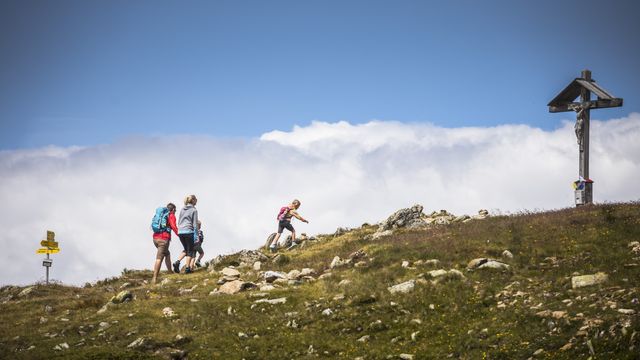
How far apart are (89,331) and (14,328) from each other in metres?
3.15

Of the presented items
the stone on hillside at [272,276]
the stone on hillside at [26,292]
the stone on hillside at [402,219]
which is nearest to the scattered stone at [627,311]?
the stone on hillside at [272,276]

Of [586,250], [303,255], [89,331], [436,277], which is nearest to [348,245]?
[303,255]

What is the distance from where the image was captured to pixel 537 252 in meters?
18.7

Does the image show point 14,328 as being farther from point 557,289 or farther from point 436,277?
point 557,289

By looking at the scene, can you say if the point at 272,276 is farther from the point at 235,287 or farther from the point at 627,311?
the point at 627,311

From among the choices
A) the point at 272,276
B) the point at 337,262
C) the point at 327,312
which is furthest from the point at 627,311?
the point at 272,276

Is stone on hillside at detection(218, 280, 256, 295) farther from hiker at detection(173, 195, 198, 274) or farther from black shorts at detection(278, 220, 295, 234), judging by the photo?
black shorts at detection(278, 220, 295, 234)

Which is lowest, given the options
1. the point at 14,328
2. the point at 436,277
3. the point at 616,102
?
the point at 14,328

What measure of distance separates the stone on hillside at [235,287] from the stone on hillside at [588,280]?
1053 centimetres

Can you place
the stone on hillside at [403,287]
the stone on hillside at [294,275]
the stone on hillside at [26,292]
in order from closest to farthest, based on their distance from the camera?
the stone on hillside at [403,287] < the stone on hillside at [294,275] < the stone on hillside at [26,292]

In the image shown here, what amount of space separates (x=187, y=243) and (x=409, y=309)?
40.6ft

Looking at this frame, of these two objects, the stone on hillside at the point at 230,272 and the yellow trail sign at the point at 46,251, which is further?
the yellow trail sign at the point at 46,251

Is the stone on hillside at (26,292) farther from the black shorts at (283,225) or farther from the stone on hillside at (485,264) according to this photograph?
the stone on hillside at (485,264)

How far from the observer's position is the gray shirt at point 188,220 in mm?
24781
